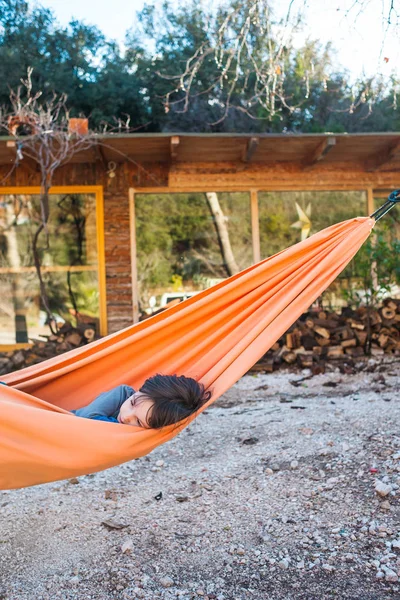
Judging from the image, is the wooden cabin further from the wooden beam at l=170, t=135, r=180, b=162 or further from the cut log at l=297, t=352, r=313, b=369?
the cut log at l=297, t=352, r=313, b=369

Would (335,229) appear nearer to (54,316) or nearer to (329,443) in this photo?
(329,443)

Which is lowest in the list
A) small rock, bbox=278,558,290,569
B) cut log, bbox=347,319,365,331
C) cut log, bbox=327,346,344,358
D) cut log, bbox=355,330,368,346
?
small rock, bbox=278,558,290,569

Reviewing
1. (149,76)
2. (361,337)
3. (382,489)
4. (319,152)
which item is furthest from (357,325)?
(149,76)

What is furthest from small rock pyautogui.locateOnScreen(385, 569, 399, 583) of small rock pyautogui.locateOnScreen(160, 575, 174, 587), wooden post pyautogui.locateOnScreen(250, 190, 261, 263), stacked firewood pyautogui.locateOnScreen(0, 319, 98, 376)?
wooden post pyautogui.locateOnScreen(250, 190, 261, 263)

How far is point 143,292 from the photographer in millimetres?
5508

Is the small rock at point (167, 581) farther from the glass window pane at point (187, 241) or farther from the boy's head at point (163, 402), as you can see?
the glass window pane at point (187, 241)

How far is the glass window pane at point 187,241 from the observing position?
5.53 meters

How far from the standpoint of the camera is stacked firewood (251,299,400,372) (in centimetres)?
461

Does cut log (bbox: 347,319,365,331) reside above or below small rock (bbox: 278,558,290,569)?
above

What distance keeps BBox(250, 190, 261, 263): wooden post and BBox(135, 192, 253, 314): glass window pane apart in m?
0.05

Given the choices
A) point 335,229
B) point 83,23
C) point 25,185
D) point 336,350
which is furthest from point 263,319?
point 83,23

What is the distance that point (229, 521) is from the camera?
6.70 feet

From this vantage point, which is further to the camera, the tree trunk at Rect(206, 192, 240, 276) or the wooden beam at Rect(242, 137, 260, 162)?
the tree trunk at Rect(206, 192, 240, 276)

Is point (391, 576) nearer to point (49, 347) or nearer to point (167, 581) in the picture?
point (167, 581)
